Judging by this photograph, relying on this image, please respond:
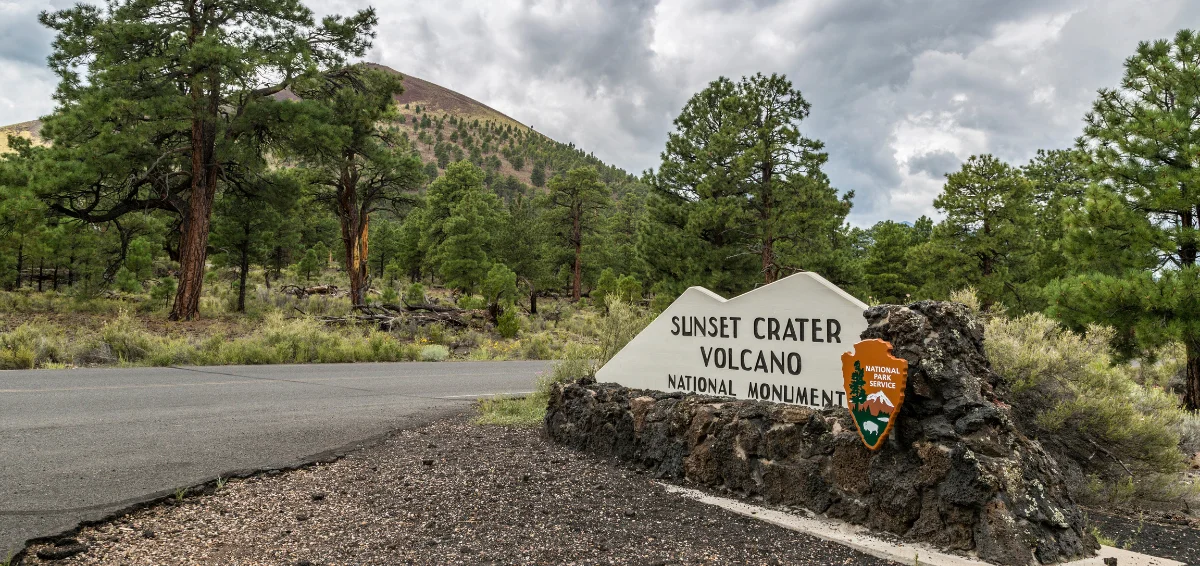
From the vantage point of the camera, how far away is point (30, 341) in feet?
40.0

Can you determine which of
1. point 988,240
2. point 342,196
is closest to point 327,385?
point 342,196

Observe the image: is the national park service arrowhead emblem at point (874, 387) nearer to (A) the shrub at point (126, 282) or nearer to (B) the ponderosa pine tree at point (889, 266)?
(A) the shrub at point (126, 282)

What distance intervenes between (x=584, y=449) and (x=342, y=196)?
22.3 m

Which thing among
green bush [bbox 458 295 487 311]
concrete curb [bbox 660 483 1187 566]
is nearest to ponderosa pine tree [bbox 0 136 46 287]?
green bush [bbox 458 295 487 311]

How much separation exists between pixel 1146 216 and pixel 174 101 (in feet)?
68.0

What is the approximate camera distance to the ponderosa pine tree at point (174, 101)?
15914mm

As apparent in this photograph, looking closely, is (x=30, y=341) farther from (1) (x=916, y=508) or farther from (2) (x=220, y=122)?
(1) (x=916, y=508)

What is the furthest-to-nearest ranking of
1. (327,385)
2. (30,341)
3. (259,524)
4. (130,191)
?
(130,191)
(30,341)
(327,385)
(259,524)

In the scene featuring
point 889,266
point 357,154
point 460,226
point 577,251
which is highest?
point 357,154

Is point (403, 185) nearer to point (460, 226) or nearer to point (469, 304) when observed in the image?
point (469, 304)

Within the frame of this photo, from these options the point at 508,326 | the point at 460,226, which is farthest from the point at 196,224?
the point at 460,226

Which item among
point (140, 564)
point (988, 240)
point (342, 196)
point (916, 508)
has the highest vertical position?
point (342, 196)

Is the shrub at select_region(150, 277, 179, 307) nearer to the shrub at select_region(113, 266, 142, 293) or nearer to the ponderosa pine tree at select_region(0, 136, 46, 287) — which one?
the shrub at select_region(113, 266, 142, 293)

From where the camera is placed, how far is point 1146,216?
10.7m
